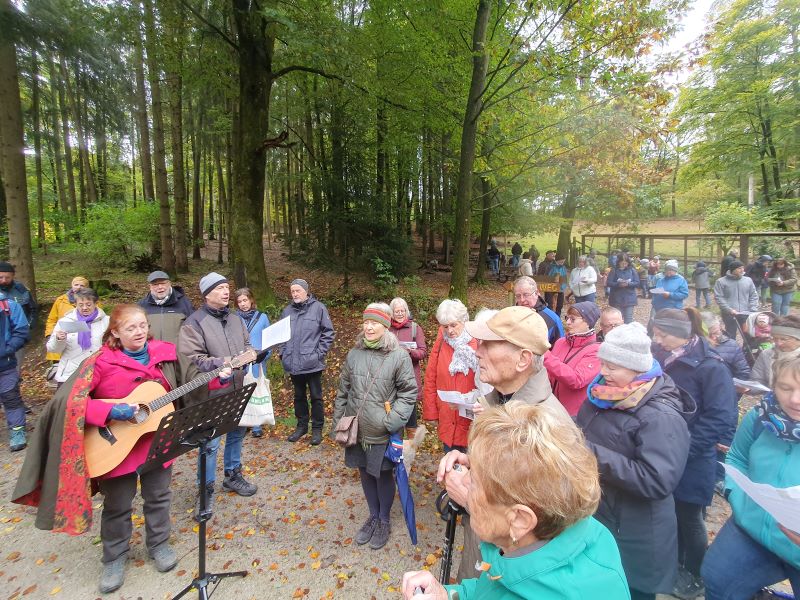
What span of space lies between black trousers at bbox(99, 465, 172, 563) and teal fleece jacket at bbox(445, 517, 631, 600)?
2.93 meters

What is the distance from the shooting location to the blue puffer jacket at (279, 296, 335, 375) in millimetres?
5059

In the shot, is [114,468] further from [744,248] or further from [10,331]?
[744,248]

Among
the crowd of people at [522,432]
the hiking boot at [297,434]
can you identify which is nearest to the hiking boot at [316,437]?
the hiking boot at [297,434]

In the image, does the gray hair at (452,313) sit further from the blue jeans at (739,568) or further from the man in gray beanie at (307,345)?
the blue jeans at (739,568)

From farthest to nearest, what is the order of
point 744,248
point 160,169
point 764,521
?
point 160,169 → point 744,248 → point 764,521

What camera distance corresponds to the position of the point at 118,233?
13109mm

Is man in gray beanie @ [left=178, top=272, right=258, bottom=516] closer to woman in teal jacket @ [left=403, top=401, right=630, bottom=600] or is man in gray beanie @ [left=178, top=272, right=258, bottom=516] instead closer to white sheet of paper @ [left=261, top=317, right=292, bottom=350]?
white sheet of paper @ [left=261, top=317, right=292, bottom=350]

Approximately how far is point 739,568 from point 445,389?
2.13 metres

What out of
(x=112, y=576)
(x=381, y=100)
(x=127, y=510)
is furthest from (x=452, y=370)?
(x=381, y=100)

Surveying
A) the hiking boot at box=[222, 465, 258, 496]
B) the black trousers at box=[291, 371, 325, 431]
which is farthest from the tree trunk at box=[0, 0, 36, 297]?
the hiking boot at box=[222, 465, 258, 496]

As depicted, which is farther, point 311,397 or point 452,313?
point 311,397

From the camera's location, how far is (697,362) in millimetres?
2889

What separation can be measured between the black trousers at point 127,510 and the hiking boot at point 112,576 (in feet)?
0.14

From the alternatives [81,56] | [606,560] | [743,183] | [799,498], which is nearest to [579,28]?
[799,498]
